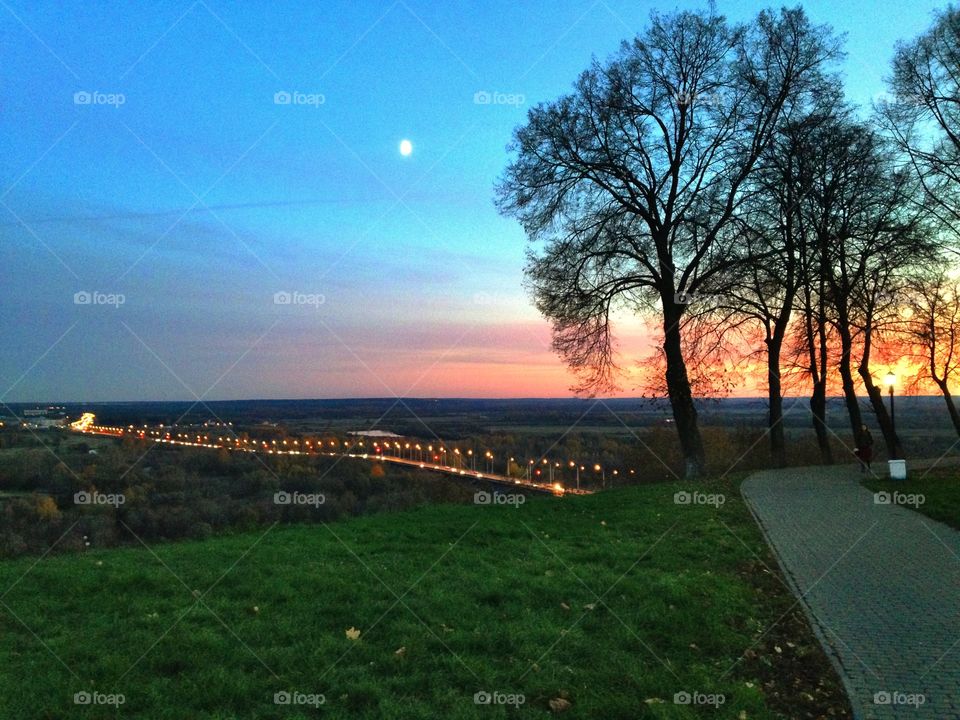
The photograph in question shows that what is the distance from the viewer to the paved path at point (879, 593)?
16.9ft

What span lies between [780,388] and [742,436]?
45.1 feet

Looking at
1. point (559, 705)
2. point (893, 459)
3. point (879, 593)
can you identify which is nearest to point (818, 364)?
point (893, 459)

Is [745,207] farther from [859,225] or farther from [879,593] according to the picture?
[879,593]

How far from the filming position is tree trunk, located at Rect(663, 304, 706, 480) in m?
19.3

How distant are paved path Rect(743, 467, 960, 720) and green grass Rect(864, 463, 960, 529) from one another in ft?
1.11

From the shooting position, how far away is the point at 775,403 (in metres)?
23.4

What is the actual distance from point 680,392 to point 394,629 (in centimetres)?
1477

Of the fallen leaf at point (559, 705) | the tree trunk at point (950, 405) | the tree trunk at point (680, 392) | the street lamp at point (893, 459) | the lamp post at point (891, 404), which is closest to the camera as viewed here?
the fallen leaf at point (559, 705)

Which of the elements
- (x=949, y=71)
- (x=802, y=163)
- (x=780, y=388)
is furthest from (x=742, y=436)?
(x=949, y=71)

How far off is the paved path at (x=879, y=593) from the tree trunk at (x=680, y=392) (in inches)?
191

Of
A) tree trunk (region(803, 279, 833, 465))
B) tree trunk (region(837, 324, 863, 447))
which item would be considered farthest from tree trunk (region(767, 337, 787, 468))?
tree trunk (region(837, 324, 863, 447))

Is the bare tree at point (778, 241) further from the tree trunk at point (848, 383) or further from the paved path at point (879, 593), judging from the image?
the paved path at point (879, 593)

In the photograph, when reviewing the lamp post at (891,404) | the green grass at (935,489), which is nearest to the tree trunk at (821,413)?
the lamp post at (891,404)

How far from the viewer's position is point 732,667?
557 cm
